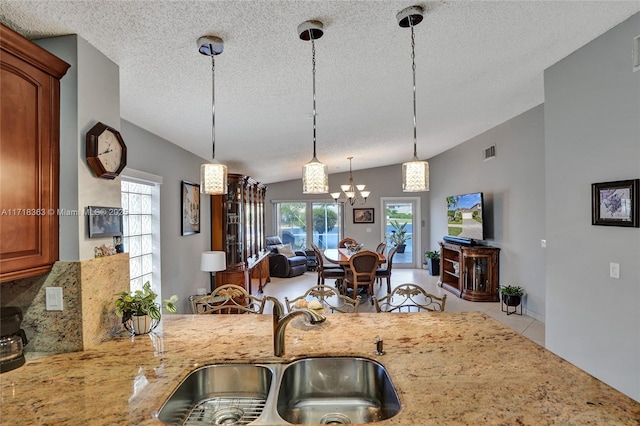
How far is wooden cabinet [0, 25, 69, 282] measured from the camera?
1334 millimetres

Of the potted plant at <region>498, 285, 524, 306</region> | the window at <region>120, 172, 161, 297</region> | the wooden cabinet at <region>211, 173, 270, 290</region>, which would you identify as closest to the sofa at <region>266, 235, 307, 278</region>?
the wooden cabinet at <region>211, 173, 270, 290</region>

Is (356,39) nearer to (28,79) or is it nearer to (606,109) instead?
(28,79)

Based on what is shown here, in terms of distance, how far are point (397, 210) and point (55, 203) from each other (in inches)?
323

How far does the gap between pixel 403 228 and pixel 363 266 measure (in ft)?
13.8

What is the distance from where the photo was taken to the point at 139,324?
6.00 ft

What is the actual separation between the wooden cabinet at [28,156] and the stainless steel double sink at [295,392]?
0.90 m

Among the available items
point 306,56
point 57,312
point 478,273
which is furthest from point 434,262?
point 57,312

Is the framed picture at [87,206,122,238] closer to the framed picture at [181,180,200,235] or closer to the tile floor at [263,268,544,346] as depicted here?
the framed picture at [181,180,200,235]

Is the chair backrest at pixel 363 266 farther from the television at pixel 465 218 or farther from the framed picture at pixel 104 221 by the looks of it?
the framed picture at pixel 104 221

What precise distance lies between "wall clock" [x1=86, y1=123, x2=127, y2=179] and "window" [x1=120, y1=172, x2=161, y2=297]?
1.26m

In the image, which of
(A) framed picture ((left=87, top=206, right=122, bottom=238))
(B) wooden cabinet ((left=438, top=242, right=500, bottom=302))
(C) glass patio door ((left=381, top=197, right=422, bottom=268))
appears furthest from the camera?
(C) glass patio door ((left=381, top=197, right=422, bottom=268))

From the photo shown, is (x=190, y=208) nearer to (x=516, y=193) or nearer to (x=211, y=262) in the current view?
(x=211, y=262)

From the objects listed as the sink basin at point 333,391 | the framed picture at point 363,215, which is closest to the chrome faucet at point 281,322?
the sink basin at point 333,391

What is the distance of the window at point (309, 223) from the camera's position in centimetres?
918
